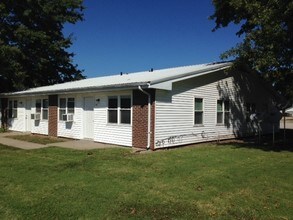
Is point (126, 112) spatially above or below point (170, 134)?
above

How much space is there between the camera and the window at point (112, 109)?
1476cm

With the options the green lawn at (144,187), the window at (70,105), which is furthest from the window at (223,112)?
the window at (70,105)

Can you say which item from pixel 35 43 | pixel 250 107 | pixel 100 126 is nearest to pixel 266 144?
pixel 250 107

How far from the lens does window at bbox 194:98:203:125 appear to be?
16.0 meters

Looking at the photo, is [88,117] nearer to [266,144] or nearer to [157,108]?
[157,108]

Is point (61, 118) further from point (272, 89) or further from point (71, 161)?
point (272, 89)

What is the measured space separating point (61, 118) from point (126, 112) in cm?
573

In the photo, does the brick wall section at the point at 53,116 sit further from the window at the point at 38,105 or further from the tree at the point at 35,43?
the tree at the point at 35,43

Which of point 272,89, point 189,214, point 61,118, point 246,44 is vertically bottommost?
point 189,214

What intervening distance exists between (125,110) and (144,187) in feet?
24.0

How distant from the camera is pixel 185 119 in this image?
15195mm

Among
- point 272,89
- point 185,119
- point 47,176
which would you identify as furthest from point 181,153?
point 272,89

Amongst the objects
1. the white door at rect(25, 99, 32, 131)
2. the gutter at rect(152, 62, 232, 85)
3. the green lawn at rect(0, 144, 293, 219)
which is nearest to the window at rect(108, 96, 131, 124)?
the gutter at rect(152, 62, 232, 85)

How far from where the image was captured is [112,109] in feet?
48.9
